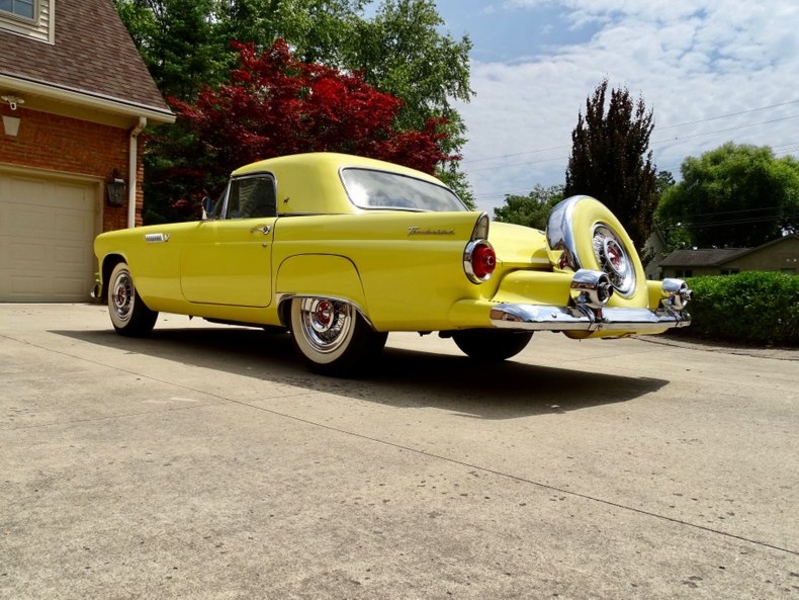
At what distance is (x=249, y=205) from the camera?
18.8 feet

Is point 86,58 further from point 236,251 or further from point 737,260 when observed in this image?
point 737,260

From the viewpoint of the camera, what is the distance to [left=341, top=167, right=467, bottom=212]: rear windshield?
5.11 metres

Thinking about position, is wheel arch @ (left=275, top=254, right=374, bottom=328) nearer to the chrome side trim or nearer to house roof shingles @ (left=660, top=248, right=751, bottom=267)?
the chrome side trim

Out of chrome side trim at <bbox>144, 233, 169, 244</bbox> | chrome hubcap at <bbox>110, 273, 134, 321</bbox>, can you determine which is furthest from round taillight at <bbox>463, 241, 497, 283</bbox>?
chrome hubcap at <bbox>110, 273, 134, 321</bbox>

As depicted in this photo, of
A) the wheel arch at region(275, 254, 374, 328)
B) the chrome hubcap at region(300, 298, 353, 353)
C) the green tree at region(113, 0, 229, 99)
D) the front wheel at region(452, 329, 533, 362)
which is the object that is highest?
the green tree at region(113, 0, 229, 99)

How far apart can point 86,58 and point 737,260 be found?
5200 cm

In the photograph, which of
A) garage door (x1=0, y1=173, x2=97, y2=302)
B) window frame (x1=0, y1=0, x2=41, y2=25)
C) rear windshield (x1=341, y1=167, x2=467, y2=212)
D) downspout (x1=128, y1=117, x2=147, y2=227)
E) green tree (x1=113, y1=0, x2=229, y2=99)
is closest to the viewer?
rear windshield (x1=341, y1=167, x2=467, y2=212)

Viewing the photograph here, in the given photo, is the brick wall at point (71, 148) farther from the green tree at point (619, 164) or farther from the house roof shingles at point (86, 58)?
the green tree at point (619, 164)

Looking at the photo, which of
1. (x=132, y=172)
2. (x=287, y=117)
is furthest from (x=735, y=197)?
(x=132, y=172)

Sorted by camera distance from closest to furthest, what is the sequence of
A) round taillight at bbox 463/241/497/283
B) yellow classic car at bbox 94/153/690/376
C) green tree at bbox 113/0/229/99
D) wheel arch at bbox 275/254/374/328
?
round taillight at bbox 463/241/497/283 → yellow classic car at bbox 94/153/690/376 → wheel arch at bbox 275/254/374/328 → green tree at bbox 113/0/229/99

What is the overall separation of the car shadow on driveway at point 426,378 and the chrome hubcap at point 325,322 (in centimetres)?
25

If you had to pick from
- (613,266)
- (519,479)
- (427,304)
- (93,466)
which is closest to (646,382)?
(613,266)

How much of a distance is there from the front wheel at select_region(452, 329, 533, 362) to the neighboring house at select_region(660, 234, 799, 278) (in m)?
43.5

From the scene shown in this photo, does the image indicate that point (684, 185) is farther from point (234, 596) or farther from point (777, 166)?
point (234, 596)
